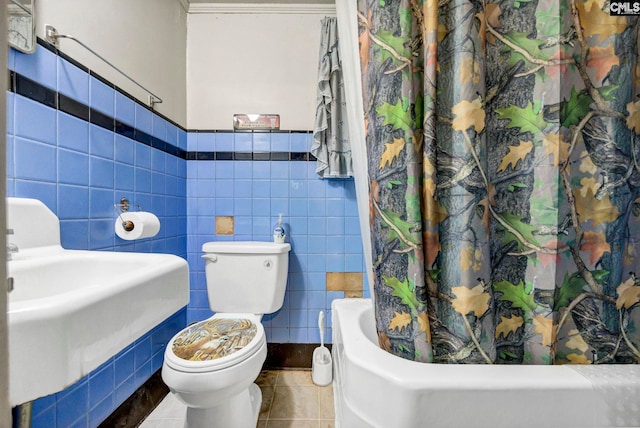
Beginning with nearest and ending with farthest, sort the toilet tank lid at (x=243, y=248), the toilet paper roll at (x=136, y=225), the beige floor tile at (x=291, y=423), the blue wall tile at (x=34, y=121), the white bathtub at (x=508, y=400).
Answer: the white bathtub at (x=508, y=400)
the blue wall tile at (x=34, y=121)
the toilet paper roll at (x=136, y=225)
the beige floor tile at (x=291, y=423)
the toilet tank lid at (x=243, y=248)

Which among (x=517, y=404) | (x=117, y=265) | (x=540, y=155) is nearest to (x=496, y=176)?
(x=540, y=155)

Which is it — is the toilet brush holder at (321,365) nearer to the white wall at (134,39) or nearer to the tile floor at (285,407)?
the tile floor at (285,407)

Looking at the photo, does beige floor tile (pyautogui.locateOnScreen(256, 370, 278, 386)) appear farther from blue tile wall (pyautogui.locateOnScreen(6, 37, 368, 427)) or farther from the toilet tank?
the toilet tank

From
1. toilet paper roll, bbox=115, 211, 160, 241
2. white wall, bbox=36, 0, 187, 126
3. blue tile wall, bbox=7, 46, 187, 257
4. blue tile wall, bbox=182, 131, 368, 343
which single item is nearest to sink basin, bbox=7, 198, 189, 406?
blue tile wall, bbox=7, 46, 187, 257

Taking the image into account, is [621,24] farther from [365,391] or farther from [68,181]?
[68,181]

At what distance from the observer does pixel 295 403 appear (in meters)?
1.21

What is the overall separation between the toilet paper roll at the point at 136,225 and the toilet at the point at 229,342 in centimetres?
38

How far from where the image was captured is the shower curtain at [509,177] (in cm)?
53

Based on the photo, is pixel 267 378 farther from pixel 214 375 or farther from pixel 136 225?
pixel 136 225

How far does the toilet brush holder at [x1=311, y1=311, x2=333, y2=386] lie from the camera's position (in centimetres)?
135

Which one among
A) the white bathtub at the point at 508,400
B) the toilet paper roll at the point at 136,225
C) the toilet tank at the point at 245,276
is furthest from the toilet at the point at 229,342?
the white bathtub at the point at 508,400

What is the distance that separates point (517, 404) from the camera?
0.49 m

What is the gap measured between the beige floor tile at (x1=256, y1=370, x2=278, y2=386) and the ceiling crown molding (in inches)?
80.7

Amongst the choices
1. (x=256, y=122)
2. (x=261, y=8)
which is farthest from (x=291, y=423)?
(x=261, y=8)
